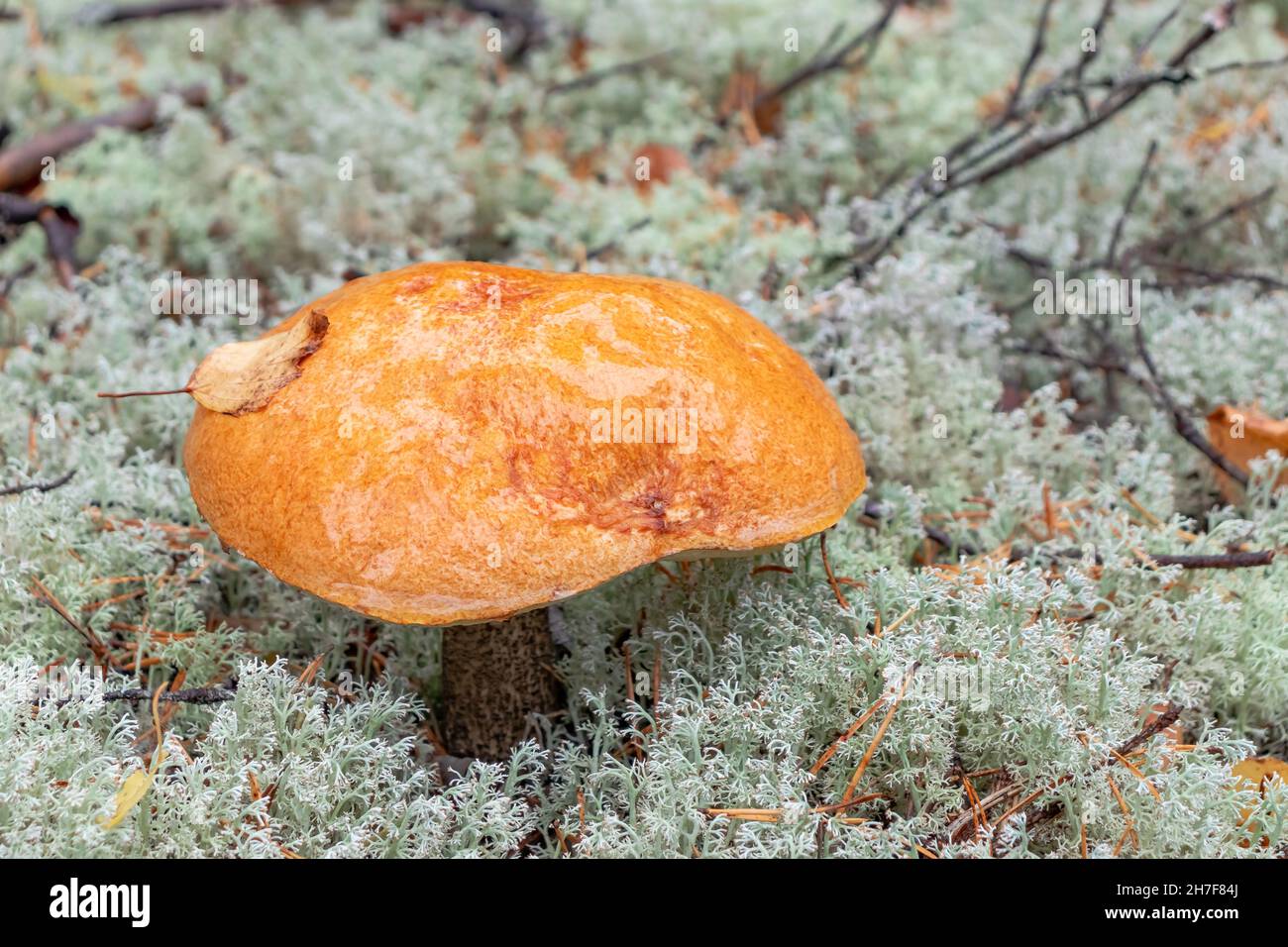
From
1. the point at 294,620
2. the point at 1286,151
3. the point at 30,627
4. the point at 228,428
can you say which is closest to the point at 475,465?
the point at 228,428

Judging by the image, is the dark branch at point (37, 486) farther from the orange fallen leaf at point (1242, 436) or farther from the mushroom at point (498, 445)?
the orange fallen leaf at point (1242, 436)

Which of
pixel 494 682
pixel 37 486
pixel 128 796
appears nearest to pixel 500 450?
pixel 494 682

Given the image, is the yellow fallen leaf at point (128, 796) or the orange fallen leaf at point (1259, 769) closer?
the yellow fallen leaf at point (128, 796)

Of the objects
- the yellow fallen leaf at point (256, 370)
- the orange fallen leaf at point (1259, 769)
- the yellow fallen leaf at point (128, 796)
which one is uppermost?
the yellow fallen leaf at point (256, 370)

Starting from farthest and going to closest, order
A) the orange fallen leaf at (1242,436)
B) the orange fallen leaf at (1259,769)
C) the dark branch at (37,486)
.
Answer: the orange fallen leaf at (1242,436) < the dark branch at (37,486) < the orange fallen leaf at (1259,769)

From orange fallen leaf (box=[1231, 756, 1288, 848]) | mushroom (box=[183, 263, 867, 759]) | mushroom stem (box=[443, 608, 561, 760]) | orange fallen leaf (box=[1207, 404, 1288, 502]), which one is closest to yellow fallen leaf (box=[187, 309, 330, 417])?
mushroom (box=[183, 263, 867, 759])

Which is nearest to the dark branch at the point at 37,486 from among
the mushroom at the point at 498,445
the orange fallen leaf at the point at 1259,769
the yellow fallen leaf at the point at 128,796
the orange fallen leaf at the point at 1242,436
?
the mushroom at the point at 498,445

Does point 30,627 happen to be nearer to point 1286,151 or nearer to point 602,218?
point 602,218

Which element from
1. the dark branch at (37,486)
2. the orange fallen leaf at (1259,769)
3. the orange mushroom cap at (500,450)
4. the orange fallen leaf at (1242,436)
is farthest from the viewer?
the orange fallen leaf at (1242,436)

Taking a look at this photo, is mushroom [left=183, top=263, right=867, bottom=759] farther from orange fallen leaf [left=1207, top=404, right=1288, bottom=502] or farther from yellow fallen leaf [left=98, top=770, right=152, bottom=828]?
orange fallen leaf [left=1207, top=404, right=1288, bottom=502]
